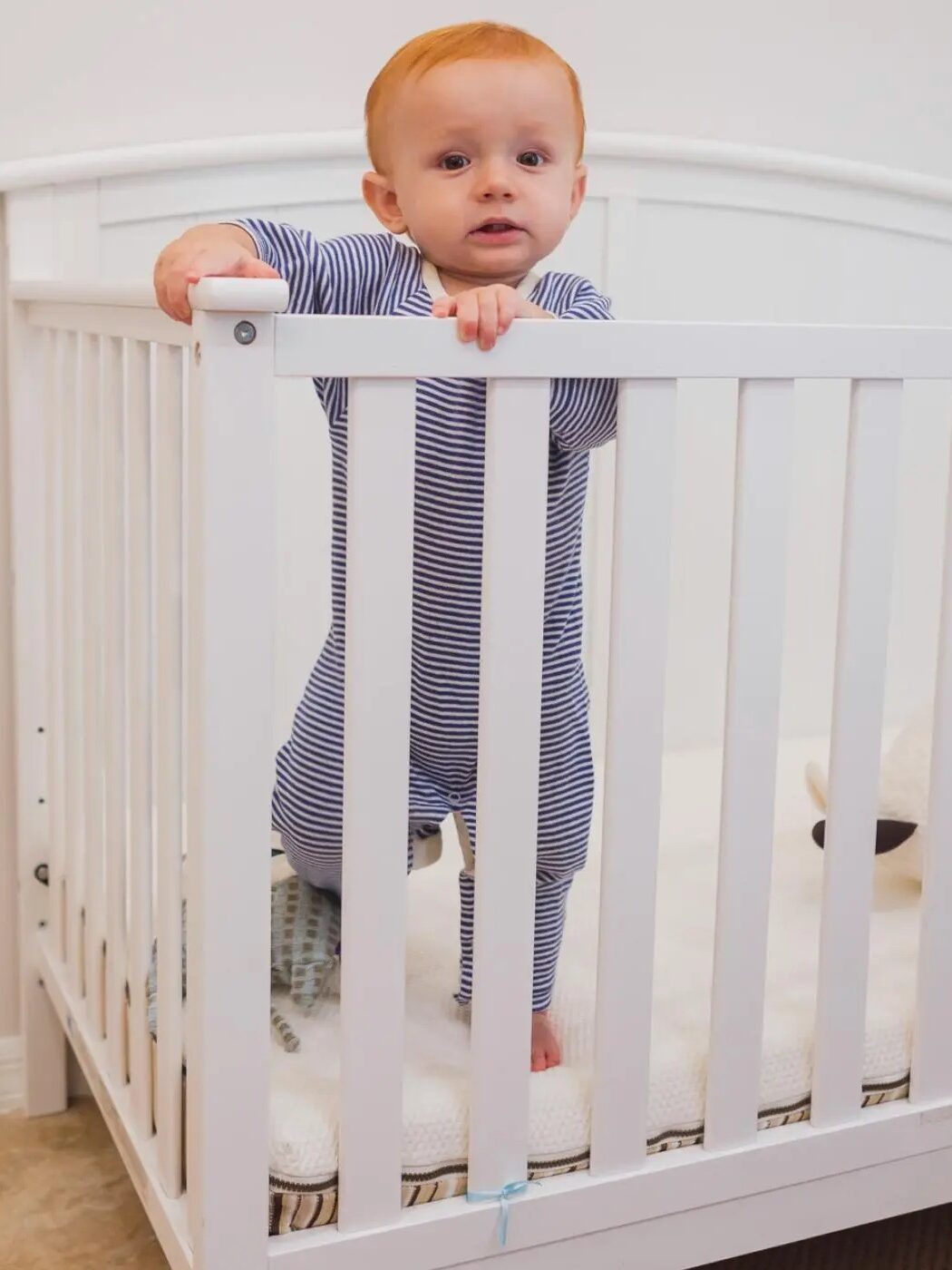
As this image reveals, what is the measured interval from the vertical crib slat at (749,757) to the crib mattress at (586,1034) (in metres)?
0.03

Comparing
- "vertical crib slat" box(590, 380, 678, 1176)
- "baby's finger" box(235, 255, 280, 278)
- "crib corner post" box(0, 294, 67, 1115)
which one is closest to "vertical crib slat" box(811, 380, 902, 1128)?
"vertical crib slat" box(590, 380, 678, 1176)

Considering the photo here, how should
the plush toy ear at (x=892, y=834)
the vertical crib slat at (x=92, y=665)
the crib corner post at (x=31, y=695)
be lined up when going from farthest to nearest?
the crib corner post at (x=31, y=695) → the plush toy ear at (x=892, y=834) → the vertical crib slat at (x=92, y=665)

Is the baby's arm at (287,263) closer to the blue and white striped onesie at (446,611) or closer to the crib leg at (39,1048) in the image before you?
the blue and white striped onesie at (446,611)

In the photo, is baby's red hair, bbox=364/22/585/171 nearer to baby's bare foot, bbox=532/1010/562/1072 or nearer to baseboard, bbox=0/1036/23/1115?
baby's bare foot, bbox=532/1010/562/1072

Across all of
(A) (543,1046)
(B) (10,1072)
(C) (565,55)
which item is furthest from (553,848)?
(C) (565,55)

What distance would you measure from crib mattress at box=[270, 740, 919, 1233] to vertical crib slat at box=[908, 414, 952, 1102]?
19mm

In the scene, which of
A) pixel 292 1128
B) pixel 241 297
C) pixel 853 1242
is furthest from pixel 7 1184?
pixel 241 297

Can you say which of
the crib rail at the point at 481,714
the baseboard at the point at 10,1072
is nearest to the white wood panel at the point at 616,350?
the crib rail at the point at 481,714

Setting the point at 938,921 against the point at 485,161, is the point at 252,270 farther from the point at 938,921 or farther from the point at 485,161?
the point at 938,921

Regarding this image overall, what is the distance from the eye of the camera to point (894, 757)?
1.46m

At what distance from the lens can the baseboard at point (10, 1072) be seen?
1.61 metres

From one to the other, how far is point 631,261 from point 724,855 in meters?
0.82

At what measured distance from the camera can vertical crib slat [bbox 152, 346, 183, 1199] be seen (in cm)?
95

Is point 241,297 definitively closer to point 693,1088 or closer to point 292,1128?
point 292,1128
